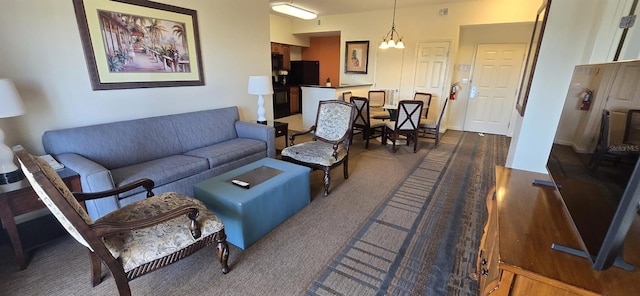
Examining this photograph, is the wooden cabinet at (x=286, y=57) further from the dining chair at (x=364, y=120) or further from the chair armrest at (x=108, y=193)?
the chair armrest at (x=108, y=193)

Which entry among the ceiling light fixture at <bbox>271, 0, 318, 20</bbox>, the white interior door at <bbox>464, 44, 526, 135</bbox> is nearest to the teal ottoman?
the ceiling light fixture at <bbox>271, 0, 318, 20</bbox>

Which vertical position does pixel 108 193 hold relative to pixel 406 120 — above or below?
below

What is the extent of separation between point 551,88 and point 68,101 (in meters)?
4.21

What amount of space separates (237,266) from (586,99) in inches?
87.8

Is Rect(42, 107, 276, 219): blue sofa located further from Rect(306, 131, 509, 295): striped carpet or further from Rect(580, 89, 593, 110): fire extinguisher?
Rect(580, 89, 593, 110): fire extinguisher

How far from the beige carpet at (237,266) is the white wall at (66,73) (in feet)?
3.33

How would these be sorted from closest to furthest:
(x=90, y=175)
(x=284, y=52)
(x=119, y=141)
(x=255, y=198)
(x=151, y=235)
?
(x=151, y=235)
(x=90, y=175)
(x=255, y=198)
(x=119, y=141)
(x=284, y=52)

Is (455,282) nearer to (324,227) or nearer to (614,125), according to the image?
(324,227)

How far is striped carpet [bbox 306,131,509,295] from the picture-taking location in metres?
1.70

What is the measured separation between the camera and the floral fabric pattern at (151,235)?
140 cm

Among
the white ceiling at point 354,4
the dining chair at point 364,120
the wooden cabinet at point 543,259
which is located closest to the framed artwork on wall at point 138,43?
the dining chair at point 364,120

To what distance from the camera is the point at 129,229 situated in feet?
4.41

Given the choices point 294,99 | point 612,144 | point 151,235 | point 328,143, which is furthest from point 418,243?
point 294,99

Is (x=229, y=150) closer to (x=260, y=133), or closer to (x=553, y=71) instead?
(x=260, y=133)
